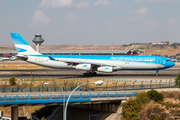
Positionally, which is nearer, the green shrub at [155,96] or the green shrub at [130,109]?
the green shrub at [130,109]

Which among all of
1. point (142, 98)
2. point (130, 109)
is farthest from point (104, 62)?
point (130, 109)

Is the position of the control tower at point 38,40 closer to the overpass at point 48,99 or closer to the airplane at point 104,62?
the airplane at point 104,62

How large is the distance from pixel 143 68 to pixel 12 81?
107ft


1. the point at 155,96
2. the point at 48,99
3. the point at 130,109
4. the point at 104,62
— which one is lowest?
the point at 130,109

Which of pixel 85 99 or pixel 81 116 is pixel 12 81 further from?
pixel 85 99

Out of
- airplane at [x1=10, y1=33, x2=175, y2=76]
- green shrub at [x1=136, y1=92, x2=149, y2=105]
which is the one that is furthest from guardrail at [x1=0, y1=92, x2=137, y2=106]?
airplane at [x1=10, y1=33, x2=175, y2=76]

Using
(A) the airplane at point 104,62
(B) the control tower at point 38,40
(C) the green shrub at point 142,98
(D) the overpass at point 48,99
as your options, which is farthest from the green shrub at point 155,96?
(B) the control tower at point 38,40

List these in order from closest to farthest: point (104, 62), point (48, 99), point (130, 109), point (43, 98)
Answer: point (48, 99) → point (130, 109) → point (43, 98) → point (104, 62)

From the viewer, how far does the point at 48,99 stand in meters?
40.3

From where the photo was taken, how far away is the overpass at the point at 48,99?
38.7m

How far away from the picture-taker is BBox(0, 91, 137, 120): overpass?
38.7 metres

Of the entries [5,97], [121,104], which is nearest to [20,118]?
[5,97]

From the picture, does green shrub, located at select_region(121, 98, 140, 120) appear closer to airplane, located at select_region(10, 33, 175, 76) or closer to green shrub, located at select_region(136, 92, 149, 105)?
green shrub, located at select_region(136, 92, 149, 105)

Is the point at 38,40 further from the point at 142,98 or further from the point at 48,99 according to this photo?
the point at 142,98
